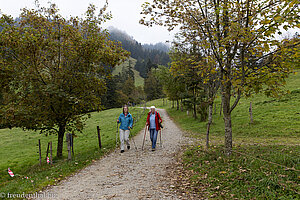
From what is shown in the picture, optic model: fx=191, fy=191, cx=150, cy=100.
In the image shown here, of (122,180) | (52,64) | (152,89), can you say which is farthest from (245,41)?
(152,89)

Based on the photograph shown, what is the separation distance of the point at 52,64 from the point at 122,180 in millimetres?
8625

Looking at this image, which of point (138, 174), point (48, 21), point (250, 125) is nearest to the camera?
point (138, 174)

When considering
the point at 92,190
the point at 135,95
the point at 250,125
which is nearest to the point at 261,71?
the point at 92,190

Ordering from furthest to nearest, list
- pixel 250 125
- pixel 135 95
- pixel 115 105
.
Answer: pixel 135 95, pixel 115 105, pixel 250 125

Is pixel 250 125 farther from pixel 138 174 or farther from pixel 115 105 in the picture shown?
pixel 115 105

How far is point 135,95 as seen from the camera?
9212 cm

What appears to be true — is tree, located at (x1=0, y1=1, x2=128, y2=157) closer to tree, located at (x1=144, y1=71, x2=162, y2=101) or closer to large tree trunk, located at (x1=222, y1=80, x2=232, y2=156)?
large tree trunk, located at (x1=222, y1=80, x2=232, y2=156)

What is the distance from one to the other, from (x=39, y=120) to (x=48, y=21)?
5.87 meters

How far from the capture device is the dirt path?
19.2 ft

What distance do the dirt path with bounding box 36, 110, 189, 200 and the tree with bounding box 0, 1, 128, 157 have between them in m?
3.85

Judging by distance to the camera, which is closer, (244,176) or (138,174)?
(244,176)

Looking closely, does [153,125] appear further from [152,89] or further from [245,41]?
[152,89]

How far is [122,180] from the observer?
280 inches

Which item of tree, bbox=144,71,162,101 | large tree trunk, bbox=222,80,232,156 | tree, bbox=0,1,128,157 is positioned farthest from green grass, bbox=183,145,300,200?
tree, bbox=144,71,162,101
